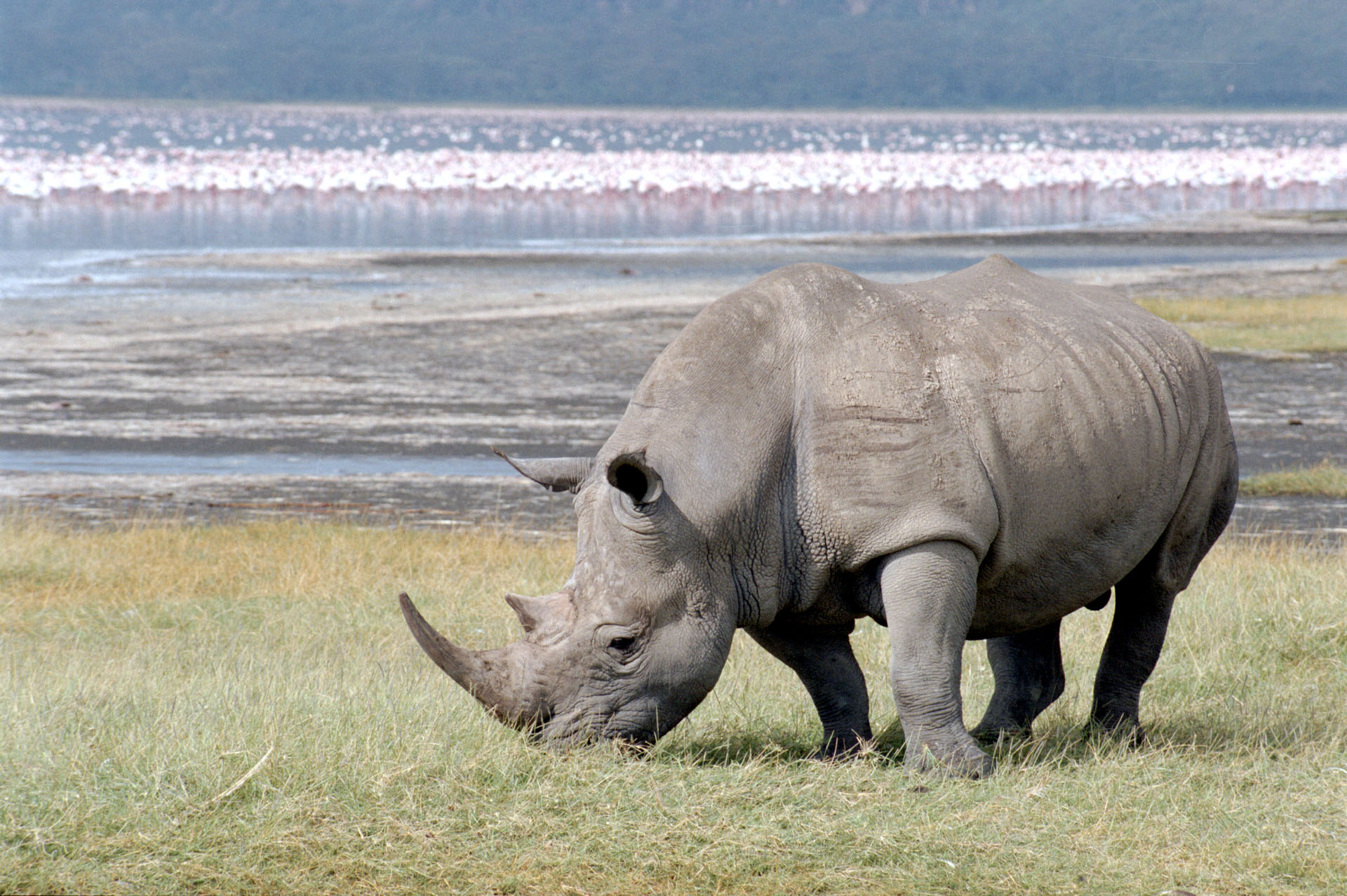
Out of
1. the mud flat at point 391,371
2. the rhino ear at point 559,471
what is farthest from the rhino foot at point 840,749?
the mud flat at point 391,371

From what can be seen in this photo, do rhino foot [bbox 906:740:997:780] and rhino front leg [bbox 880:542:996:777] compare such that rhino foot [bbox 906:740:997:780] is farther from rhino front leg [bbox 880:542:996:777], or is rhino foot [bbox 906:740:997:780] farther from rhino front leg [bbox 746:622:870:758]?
rhino front leg [bbox 746:622:870:758]

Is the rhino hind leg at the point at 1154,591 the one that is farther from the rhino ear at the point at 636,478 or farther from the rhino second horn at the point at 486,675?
the rhino second horn at the point at 486,675

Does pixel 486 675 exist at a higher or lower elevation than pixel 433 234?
lower

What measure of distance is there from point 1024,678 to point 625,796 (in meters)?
2.11

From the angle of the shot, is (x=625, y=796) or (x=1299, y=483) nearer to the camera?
(x=625, y=796)

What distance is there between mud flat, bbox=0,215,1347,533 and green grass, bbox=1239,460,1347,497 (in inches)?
10.5

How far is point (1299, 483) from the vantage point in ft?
43.1

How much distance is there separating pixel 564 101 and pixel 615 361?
157964 millimetres

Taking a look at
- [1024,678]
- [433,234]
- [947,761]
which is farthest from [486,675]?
[433,234]

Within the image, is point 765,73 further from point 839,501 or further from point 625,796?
point 625,796

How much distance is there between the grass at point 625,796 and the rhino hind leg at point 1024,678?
163 mm

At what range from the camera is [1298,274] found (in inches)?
1189

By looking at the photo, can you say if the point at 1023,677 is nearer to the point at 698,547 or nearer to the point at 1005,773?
the point at 1005,773

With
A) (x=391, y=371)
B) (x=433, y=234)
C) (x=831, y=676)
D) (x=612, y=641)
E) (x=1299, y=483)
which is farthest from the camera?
(x=433, y=234)
